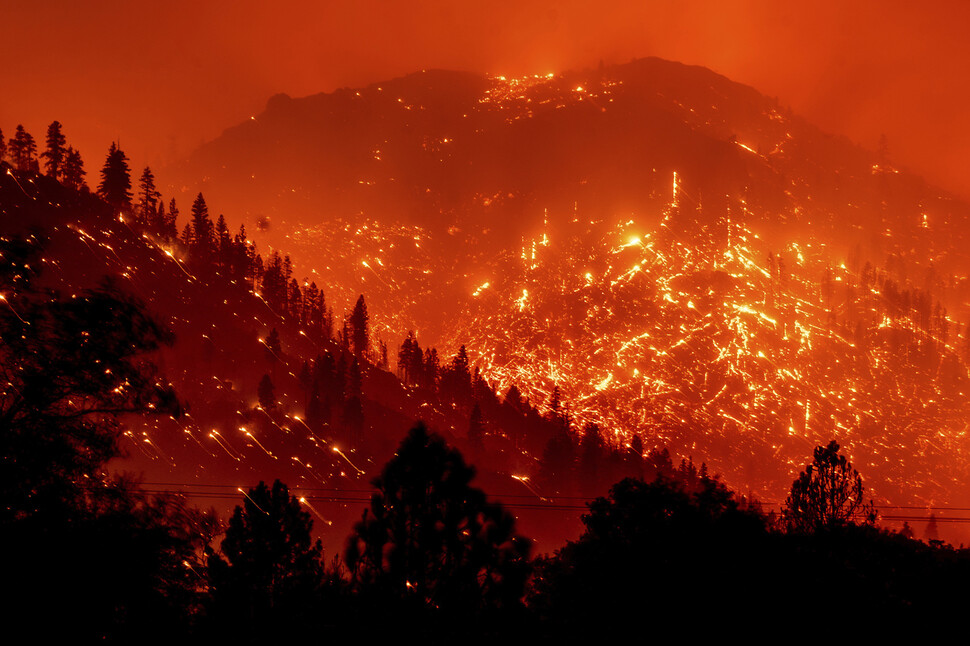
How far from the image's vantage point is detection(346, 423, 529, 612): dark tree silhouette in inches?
813

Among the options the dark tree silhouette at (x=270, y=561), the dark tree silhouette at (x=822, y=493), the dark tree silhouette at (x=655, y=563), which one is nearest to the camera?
the dark tree silhouette at (x=270, y=561)

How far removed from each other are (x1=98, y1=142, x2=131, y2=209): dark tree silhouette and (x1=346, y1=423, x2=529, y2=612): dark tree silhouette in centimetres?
12965

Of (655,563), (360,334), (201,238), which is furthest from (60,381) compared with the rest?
(201,238)

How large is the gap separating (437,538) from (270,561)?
230 inches

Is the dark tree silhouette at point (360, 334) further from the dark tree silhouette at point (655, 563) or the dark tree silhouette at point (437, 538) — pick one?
the dark tree silhouette at point (655, 563)

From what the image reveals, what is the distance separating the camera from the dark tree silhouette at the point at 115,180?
130 m

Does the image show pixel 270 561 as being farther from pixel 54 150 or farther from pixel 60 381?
pixel 54 150

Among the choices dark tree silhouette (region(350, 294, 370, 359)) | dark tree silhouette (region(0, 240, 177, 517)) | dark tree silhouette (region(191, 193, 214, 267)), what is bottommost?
dark tree silhouette (region(0, 240, 177, 517))

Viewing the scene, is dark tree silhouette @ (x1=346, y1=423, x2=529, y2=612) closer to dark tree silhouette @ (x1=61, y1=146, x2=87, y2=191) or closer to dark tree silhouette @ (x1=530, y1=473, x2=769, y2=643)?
dark tree silhouette @ (x1=530, y1=473, x2=769, y2=643)

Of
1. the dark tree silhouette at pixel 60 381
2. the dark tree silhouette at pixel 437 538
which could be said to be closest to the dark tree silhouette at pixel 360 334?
the dark tree silhouette at pixel 437 538

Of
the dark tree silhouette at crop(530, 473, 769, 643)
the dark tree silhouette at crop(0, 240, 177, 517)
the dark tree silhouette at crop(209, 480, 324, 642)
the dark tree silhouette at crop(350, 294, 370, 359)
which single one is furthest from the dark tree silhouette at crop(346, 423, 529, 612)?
the dark tree silhouette at crop(350, 294, 370, 359)

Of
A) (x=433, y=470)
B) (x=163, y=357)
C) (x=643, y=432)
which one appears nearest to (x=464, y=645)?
(x=433, y=470)

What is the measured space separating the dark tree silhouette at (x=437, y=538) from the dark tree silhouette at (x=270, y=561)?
1954mm

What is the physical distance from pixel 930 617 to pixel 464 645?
1196 cm
